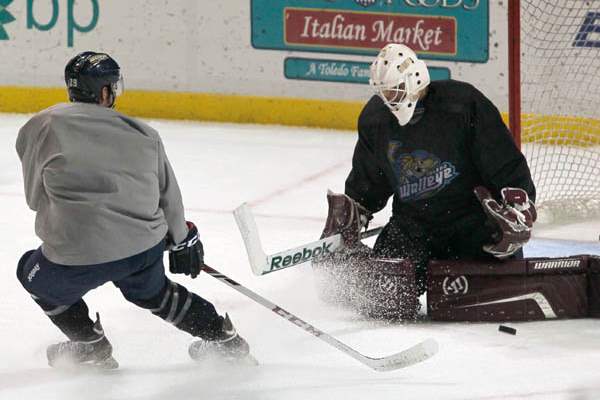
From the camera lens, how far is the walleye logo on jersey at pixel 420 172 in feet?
12.3

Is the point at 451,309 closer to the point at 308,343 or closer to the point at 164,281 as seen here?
the point at 308,343

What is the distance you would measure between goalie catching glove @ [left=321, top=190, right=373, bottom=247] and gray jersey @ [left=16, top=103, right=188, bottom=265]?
2.98ft

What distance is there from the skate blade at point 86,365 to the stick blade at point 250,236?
17.5 inches

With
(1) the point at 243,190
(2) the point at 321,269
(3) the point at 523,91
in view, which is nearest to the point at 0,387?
(2) the point at 321,269

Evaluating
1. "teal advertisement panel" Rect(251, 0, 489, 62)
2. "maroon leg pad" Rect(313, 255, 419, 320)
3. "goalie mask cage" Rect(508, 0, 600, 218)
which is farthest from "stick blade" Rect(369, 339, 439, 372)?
"teal advertisement panel" Rect(251, 0, 489, 62)

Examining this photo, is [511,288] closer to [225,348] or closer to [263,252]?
[263,252]

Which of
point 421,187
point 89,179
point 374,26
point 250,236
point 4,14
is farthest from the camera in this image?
point 4,14

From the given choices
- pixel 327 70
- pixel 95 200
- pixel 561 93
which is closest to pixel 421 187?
pixel 95 200

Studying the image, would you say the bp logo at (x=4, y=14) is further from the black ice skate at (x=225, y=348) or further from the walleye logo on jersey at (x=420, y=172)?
the black ice skate at (x=225, y=348)

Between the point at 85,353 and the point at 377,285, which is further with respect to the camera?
the point at 377,285

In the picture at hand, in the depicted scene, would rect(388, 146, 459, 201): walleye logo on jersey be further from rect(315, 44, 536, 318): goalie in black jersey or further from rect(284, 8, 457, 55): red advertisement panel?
rect(284, 8, 457, 55): red advertisement panel

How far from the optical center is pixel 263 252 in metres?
3.52

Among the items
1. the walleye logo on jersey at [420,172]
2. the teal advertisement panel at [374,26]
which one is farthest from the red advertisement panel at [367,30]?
the walleye logo on jersey at [420,172]

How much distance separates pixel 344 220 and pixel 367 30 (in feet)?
9.00
